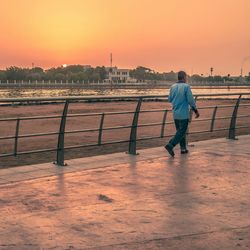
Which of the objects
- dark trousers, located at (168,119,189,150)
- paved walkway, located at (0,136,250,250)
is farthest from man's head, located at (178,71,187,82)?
paved walkway, located at (0,136,250,250)

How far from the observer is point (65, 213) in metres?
5.47

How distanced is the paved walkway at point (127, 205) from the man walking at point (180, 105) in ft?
2.51

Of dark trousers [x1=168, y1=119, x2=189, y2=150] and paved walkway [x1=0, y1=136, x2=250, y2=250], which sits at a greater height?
dark trousers [x1=168, y1=119, x2=189, y2=150]

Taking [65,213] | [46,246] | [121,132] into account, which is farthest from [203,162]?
[121,132]

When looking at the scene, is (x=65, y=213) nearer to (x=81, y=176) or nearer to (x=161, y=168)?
(x=81, y=176)

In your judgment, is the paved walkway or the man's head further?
the man's head

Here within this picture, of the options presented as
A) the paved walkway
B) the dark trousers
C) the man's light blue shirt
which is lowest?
the paved walkway

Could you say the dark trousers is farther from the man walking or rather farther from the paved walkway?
the paved walkway

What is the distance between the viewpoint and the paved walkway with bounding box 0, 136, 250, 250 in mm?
4621

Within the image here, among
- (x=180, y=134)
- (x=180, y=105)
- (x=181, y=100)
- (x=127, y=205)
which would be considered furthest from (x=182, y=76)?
(x=127, y=205)

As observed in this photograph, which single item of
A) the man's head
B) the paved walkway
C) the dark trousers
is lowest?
the paved walkway

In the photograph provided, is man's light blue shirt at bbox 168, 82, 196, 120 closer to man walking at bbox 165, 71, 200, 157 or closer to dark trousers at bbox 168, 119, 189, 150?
man walking at bbox 165, 71, 200, 157

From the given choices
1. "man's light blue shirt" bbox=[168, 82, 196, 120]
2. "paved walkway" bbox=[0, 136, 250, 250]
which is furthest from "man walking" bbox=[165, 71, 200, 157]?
"paved walkway" bbox=[0, 136, 250, 250]

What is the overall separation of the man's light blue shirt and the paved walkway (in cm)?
121
